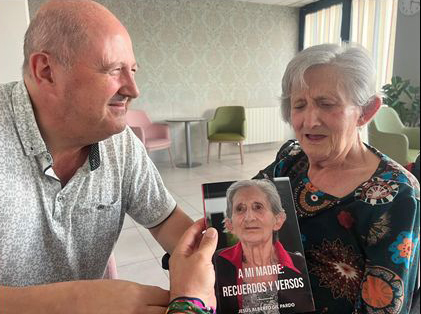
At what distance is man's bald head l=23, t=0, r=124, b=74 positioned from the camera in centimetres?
75

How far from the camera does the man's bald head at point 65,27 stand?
0.75 m

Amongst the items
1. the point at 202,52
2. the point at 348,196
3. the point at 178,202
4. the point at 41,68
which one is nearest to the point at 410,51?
the point at 348,196

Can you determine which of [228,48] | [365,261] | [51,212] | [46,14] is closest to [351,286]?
[365,261]

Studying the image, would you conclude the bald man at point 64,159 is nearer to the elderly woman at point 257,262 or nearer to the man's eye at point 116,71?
the man's eye at point 116,71

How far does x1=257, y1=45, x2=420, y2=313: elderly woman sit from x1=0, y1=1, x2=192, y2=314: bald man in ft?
1.35

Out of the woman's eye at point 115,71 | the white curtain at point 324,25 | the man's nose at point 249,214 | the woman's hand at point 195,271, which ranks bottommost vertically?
the woman's hand at point 195,271

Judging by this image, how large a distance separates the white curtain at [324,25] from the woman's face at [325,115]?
4589 mm

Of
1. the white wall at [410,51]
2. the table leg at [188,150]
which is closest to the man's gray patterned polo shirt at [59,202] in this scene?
the white wall at [410,51]

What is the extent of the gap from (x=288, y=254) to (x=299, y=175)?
1.17 ft

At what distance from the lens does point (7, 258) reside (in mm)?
805

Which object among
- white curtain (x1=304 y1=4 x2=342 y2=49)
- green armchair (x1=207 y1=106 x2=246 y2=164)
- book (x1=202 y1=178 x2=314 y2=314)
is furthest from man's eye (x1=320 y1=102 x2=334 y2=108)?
white curtain (x1=304 y1=4 x2=342 y2=49)

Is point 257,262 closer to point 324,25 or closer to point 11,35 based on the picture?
point 11,35

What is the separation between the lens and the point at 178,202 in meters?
3.43

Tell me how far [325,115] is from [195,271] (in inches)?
20.6
